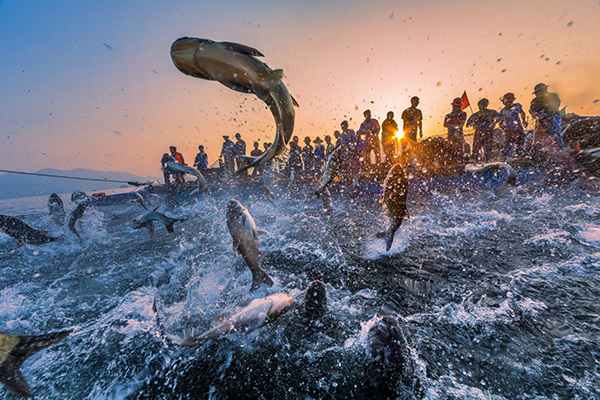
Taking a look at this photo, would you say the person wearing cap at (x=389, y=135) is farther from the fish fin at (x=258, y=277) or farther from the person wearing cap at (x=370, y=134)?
the fish fin at (x=258, y=277)

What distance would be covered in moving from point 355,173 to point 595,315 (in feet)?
32.3

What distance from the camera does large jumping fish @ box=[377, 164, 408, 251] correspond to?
4.50 meters

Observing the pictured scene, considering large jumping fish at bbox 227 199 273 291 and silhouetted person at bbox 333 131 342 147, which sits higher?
silhouetted person at bbox 333 131 342 147

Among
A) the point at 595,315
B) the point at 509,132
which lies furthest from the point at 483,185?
the point at 595,315

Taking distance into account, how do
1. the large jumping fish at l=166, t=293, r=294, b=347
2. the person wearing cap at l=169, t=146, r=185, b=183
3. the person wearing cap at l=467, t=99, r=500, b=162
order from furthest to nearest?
the person wearing cap at l=169, t=146, r=185, b=183, the person wearing cap at l=467, t=99, r=500, b=162, the large jumping fish at l=166, t=293, r=294, b=347

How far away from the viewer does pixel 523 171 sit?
361 inches

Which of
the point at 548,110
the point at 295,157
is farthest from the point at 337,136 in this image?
the point at 548,110

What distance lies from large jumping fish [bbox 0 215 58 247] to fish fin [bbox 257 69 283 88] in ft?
28.4

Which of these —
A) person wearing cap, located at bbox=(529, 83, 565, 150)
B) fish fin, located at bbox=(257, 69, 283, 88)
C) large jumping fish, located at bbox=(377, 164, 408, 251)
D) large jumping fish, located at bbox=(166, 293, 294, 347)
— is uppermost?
person wearing cap, located at bbox=(529, 83, 565, 150)

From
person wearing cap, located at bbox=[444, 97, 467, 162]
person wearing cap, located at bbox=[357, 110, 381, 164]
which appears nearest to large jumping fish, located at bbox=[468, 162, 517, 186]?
person wearing cap, located at bbox=[444, 97, 467, 162]

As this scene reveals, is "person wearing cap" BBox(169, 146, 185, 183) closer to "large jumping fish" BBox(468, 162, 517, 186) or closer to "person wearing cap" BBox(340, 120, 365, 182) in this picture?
"person wearing cap" BBox(340, 120, 365, 182)

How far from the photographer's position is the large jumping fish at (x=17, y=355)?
209 centimetres

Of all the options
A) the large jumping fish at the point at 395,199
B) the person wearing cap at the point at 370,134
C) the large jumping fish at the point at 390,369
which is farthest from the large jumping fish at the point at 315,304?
the person wearing cap at the point at 370,134

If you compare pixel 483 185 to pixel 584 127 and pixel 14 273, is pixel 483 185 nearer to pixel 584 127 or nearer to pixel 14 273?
pixel 584 127
